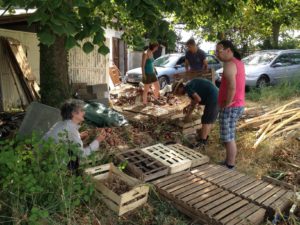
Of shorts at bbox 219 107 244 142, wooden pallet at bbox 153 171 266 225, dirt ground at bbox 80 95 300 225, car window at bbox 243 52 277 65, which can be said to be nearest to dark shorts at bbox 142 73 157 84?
dirt ground at bbox 80 95 300 225

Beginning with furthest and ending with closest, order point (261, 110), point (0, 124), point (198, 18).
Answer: point (198, 18) → point (261, 110) → point (0, 124)

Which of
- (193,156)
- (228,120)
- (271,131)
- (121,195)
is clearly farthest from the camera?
(271,131)

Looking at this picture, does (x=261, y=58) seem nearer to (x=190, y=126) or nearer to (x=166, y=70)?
(x=166, y=70)

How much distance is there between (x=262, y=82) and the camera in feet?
42.3

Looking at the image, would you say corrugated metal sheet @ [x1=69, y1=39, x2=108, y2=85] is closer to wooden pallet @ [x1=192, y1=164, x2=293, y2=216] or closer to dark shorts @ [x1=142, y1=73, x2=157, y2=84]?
dark shorts @ [x1=142, y1=73, x2=157, y2=84]

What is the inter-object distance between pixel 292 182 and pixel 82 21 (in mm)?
3658

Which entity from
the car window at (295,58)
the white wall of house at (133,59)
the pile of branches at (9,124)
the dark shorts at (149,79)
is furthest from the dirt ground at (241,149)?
the white wall of house at (133,59)

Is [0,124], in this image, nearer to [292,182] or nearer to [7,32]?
[7,32]

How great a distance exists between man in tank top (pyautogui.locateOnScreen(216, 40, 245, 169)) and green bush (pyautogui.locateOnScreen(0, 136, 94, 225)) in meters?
2.35

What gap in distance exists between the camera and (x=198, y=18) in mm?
8961

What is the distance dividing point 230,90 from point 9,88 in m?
6.01

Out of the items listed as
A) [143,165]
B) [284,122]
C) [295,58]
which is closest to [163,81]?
[295,58]

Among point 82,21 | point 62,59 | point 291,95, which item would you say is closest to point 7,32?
point 62,59

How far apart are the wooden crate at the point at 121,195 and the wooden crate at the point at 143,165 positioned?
0.38 meters
